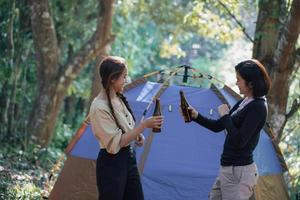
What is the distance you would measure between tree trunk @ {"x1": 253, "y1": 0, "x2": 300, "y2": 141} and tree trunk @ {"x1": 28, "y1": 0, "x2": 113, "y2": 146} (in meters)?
4.09

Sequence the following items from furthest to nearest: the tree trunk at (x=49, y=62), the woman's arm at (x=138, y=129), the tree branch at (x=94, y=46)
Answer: the tree branch at (x=94, y=46)
the tree trunk at (x=49, y=62)
the woman's arm at (x=138, y=129)

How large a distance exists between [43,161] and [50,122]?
111 cm

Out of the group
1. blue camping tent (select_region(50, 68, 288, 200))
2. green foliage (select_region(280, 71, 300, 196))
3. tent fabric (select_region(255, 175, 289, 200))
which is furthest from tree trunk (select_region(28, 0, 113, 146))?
tent fabric (select_region(255, 175, 289, 200))

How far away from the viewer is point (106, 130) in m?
4.02

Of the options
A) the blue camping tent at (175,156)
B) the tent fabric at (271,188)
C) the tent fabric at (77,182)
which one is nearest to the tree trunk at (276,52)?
the blue camping tent at (175,156)

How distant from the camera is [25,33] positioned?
11.6 metres

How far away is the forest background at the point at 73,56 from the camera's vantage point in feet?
23.1

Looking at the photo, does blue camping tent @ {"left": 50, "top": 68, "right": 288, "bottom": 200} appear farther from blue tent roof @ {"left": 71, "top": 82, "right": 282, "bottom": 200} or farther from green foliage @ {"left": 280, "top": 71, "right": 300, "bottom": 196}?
green foliage @ {"left": 280, "top": 71, "right": 300, "bottom": 196}

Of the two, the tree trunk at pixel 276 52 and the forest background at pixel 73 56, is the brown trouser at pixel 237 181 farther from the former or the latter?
the tree trunk at pixel 276 52

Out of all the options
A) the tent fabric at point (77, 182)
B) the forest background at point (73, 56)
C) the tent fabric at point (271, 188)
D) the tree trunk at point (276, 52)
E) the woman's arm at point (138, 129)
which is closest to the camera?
the woman's arm at point (138, 129)

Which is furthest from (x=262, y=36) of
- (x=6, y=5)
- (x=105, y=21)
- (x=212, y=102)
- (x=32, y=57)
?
(x=32, y=57)

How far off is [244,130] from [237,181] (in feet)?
1.24

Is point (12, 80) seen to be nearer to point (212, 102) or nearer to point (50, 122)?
point (50, 122)

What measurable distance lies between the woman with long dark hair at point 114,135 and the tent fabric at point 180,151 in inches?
65.3
